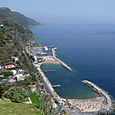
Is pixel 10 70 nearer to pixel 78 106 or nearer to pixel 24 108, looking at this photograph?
pixel 78 106

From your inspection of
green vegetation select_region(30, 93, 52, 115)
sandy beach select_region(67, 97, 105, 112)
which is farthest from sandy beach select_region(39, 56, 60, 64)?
green vegetation select_region(30, 93, 52, 115)

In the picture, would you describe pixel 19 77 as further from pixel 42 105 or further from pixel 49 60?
pixel 49 60

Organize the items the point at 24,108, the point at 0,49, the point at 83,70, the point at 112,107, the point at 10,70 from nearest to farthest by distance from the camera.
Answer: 1. the point at 24,108
2. the point at 112,107
3. the point at 10,70
4. the point at 0,49
5. the point at 83,70

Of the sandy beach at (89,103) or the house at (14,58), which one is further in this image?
the house at (14,58)

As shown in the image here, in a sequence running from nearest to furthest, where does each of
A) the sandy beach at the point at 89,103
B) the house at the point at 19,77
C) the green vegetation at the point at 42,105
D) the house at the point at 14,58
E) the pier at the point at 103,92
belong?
the green vegetation at the point at 42,105
the pier at the point at 103,92
the sandy beach at the point at 89,103
the house at the point at 19,77
the house at the point at 14,58

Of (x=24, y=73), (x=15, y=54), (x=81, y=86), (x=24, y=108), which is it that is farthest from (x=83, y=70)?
(x=24, y=108)

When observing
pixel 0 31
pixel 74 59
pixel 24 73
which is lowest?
pixel 74 59

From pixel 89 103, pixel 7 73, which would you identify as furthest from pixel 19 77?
pixel 89 103

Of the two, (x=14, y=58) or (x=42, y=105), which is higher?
(x=42, y=105)

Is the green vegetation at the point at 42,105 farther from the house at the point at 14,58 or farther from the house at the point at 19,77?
the house at the point at 14,58

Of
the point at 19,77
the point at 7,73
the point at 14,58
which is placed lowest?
the point at 19,77

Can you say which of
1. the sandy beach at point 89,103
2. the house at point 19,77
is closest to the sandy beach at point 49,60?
the house at point 19,77
